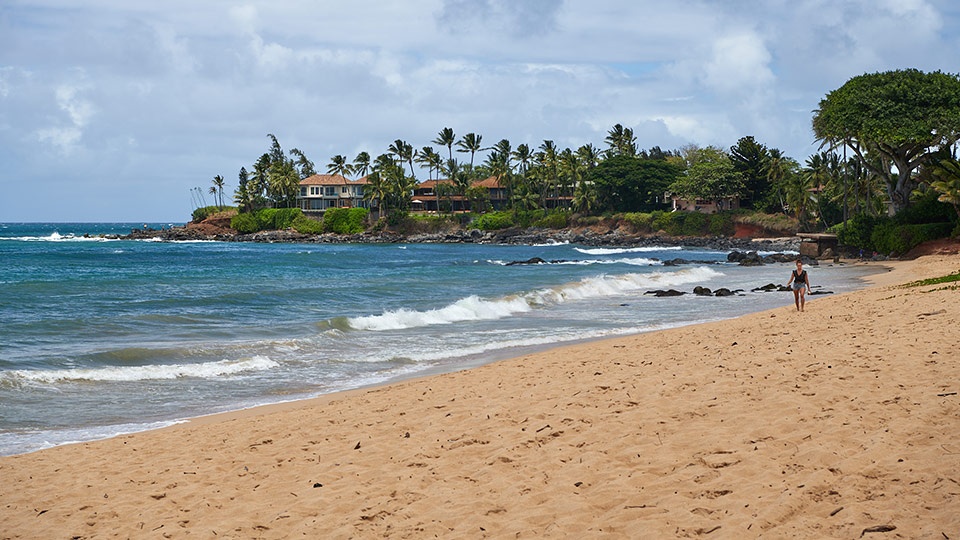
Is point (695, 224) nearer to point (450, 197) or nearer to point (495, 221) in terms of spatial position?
point (495, 221)

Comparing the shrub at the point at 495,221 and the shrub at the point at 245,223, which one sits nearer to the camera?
the shrub at the point at 495,221

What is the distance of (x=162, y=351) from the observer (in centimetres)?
1947

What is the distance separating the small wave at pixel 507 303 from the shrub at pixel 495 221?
71.7m

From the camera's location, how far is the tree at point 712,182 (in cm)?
9956

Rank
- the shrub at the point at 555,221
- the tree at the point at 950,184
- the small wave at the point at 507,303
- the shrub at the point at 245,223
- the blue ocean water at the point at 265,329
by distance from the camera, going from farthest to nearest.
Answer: the shrub at the point at 245,223 → the shrub at the point at 555,221 → the tree at the point at 950,184 → the small wave at the point at 507,303 → the blue ocean water at the point at 265,329

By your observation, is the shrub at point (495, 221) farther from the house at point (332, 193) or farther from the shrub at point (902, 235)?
the shrub at point (902, 235)

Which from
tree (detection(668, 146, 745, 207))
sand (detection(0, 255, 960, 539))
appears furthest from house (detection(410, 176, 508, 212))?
sand (detection(0, 255, 960, 539))

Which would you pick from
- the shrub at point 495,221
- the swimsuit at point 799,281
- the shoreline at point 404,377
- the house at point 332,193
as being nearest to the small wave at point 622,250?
the shrub at point 495,221

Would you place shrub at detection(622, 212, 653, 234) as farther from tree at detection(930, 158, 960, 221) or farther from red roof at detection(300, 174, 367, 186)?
tree at detection(930, 158, 960, 221)

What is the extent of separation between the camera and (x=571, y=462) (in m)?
7.65

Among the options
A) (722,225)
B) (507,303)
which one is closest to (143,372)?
(507,303)

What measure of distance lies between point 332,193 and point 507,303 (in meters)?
112

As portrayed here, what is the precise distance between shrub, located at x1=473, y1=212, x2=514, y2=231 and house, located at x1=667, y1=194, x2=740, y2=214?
21.9 meters

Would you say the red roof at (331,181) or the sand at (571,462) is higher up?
the red roof at (331,181)
